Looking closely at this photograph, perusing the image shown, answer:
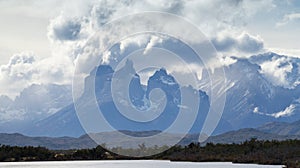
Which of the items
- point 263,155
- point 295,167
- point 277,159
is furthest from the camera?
point 263,155


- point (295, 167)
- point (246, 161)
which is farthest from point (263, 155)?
point (295, 167)

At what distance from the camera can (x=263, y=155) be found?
191625 mm

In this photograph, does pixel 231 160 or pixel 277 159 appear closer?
pixel 277 159

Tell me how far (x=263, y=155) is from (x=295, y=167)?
71.0 m

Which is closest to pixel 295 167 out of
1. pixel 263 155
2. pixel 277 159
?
pixel 277 159

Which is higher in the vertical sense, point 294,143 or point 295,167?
point 294,143

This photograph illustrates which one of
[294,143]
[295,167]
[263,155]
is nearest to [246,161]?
[263,155]

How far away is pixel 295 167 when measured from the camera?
121188mm

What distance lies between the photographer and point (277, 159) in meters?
178

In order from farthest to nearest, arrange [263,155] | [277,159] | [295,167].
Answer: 1. [263,155]
2. [277,159]
3. [295,167]

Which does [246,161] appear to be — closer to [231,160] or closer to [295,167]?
[231,160]

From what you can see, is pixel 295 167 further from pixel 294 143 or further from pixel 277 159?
pixel 294 143

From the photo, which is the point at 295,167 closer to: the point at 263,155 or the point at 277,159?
the point at 277,159

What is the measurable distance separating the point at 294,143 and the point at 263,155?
12409mm
